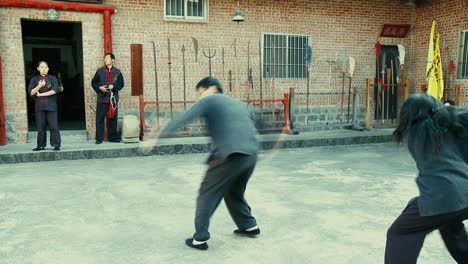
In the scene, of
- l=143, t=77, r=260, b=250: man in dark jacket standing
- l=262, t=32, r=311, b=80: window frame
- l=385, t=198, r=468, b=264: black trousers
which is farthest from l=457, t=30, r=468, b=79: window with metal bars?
l=385, t=198, r=468, b=264: black trousers

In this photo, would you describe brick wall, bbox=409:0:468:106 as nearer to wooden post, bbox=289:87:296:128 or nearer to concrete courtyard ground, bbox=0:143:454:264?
wooden post, bbox=289:87:296:128

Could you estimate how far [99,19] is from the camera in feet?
33.4

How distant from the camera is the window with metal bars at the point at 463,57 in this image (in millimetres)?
12273

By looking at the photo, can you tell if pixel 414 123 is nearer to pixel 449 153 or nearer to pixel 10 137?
pixel 449 153

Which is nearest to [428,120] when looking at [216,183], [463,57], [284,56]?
[216,183]

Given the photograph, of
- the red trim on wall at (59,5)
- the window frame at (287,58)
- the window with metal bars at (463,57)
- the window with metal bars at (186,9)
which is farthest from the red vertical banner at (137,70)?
the window with metal bars at (463,57)

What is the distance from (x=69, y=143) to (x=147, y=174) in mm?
3594

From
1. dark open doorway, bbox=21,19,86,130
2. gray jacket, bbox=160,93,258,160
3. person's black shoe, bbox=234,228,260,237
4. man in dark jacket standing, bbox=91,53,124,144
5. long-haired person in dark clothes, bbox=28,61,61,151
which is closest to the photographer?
gray jacket, bbox=160,93,258,160

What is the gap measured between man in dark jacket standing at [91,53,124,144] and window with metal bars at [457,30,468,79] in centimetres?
914

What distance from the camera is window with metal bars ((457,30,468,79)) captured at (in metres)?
12.3

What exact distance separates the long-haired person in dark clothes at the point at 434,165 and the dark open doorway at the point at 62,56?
1389cm

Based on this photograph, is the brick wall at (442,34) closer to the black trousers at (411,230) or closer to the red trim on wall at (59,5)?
the red trim on wall at (59,5)

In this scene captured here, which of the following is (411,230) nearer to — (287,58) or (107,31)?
(107,31)

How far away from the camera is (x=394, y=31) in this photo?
1351 centimetres
